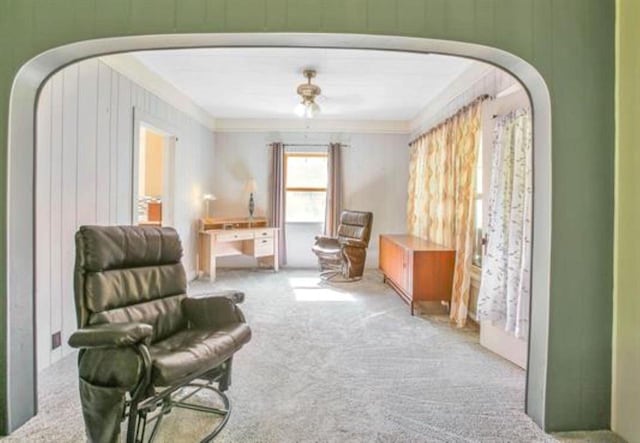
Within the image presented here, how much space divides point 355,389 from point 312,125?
15.4 feet

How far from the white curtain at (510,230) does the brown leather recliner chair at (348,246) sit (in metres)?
2.53

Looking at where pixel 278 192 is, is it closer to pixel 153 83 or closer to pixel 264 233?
pixel 264 233

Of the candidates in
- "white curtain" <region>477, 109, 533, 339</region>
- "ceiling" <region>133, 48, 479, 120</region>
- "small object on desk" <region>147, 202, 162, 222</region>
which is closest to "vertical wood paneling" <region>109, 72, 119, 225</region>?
"ceiling" <region>133, 48, 479, 120</region>

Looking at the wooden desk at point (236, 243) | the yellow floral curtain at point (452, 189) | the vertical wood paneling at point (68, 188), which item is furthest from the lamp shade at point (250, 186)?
the vertical wood paneling at point (68, 188)

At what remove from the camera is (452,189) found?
4039mm

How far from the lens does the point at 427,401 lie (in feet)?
7.25

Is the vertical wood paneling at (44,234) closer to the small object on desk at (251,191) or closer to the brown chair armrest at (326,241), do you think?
the small object on desk at (251,191)

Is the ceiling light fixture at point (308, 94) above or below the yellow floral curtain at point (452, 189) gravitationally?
above

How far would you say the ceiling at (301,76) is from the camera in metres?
3.46

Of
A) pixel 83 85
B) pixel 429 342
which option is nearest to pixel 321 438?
pixel 429 342

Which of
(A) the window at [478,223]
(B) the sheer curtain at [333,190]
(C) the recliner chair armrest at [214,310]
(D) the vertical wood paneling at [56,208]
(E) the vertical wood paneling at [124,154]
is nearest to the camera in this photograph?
Result: (C) the recliner chair armrest at [214,310]

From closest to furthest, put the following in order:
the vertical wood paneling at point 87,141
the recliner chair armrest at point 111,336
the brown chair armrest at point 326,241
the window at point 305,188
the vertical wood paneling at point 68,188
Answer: the recliner chair armrest at point 111,336, the vertical wood paneling at point 68,188, the vertical wood paneling at point 87,141, the brown chair armrest at point 326,241, the window at point 305,188

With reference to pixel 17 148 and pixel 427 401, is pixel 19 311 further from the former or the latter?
pixel 427 401

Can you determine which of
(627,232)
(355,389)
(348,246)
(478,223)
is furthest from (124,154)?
(627,232)
